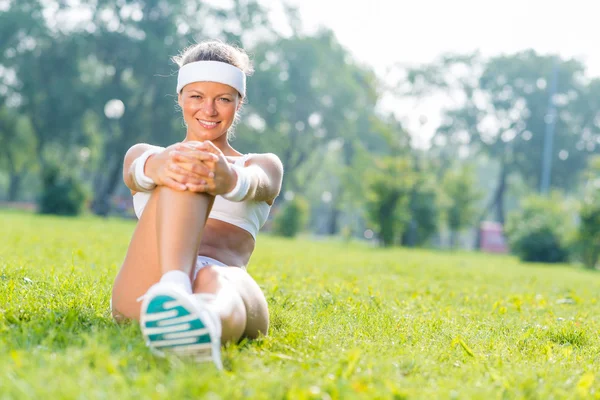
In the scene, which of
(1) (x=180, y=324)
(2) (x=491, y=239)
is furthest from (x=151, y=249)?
(2) (x=491, y=239)

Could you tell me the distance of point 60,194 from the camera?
25.9 meters

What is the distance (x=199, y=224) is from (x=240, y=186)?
282 mm

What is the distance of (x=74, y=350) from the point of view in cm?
247

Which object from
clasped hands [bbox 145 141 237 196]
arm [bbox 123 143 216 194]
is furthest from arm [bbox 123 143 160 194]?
clasped hands [bbox 145 141 237 196]

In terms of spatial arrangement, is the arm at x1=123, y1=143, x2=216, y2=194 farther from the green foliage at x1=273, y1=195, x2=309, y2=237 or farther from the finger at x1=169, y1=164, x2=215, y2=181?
the green foliage at x1=273, y1=195, x2=309, y2=237

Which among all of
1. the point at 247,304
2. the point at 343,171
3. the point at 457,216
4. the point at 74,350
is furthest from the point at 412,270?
the point at 343,171

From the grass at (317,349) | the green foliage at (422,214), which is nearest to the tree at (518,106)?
the green foliage at (422,214)

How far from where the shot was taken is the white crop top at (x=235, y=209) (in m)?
3.39

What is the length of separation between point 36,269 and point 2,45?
1238 inches

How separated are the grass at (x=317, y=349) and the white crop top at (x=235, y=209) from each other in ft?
2.03

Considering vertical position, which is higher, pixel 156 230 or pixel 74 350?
pixel 156 230

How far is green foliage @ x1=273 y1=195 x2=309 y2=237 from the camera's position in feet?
88.4

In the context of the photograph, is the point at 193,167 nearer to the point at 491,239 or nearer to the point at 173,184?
the point at 173,184

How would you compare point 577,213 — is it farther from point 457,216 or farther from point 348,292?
point 348,292
